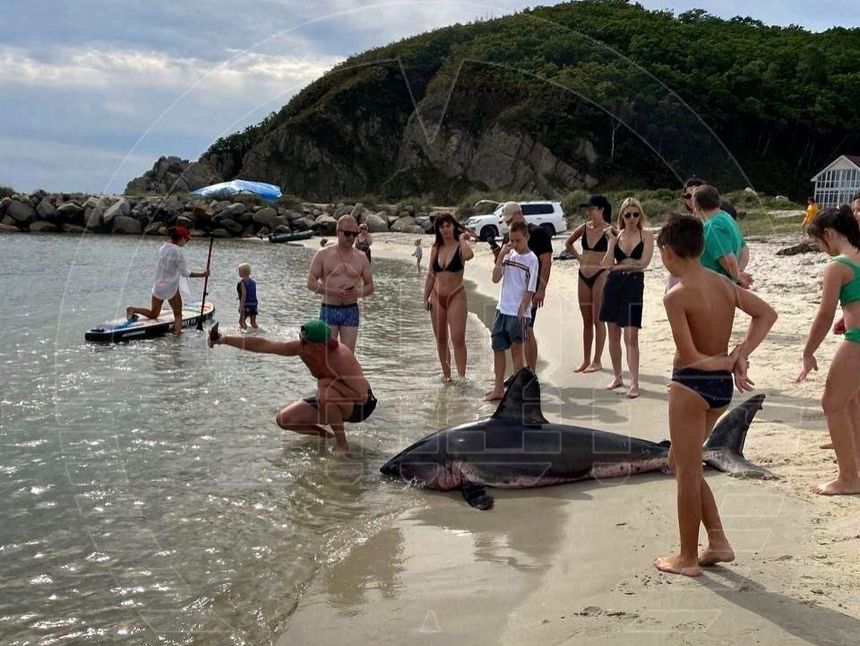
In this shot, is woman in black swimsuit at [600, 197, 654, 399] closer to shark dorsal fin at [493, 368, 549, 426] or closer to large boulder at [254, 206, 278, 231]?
shark dorsal fin at [493, 368, 549, 426]

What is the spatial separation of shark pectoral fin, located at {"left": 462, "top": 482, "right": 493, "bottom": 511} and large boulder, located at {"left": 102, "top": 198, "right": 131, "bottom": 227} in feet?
141

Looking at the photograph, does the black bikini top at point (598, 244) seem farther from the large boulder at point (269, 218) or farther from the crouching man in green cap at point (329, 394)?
the large boulder at point (269, 218)

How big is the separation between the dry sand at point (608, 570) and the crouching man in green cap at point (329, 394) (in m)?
1.61

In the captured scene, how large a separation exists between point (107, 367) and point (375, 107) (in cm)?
663

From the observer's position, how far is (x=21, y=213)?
52.9 metres

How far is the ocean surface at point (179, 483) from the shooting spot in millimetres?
4203

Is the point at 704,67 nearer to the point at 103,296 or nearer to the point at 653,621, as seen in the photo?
the point at 653,621

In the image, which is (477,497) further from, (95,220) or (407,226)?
(95,220)

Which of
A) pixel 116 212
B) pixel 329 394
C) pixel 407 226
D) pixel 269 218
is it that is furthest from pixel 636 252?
pixel 116 212

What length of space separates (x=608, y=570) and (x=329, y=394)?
11.9ft

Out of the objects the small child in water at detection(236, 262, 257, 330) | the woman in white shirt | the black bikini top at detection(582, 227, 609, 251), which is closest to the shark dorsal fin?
the black bikini top at detection(582, 227, 609, 251)

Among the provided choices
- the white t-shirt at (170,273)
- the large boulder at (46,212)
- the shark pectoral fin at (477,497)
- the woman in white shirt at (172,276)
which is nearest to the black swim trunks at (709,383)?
the shark pectoral fin at (477,497)

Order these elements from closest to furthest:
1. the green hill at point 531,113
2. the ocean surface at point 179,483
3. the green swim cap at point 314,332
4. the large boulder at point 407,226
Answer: the ocean surface at point 179,483 < the green swim cap at point 314,332 < the green hill at point 531,113 < the large boulder at point 407,226

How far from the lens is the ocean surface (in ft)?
13.8
